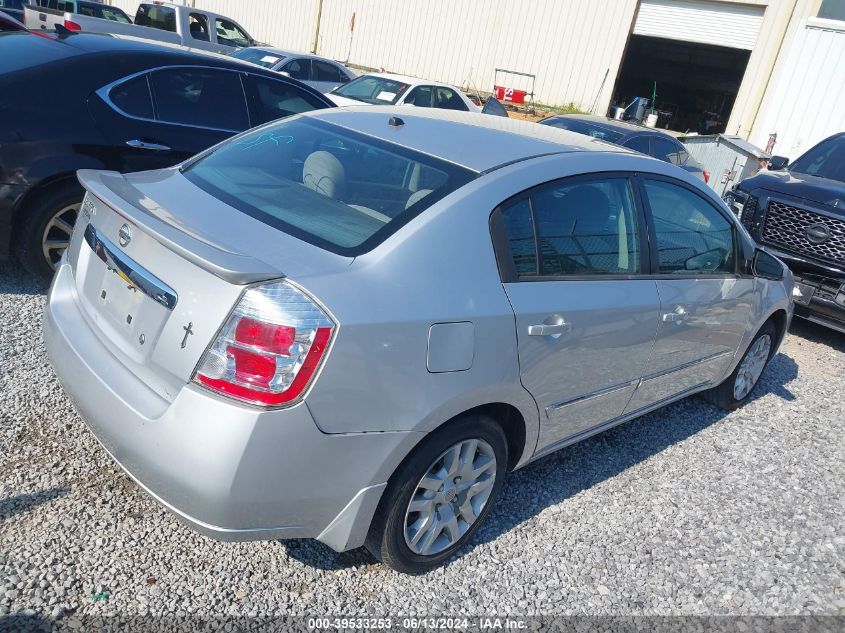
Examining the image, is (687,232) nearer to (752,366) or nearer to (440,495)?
(752,366)

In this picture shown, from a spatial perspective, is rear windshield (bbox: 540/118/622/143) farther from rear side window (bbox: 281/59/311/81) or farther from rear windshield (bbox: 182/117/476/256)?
rear windshield (bbox: 182/117/476/256)

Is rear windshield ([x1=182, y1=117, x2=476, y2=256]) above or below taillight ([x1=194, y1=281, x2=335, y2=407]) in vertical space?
above

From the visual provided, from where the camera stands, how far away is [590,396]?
3256 mm

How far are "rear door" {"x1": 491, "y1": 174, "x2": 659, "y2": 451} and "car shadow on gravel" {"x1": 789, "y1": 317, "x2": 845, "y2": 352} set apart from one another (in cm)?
446

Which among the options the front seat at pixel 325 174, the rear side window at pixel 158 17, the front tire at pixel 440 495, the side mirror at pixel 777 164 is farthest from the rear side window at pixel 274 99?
the rear side window at pixel 158 17

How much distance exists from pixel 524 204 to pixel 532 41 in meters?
19.7

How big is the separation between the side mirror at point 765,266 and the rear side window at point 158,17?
14.7 meters

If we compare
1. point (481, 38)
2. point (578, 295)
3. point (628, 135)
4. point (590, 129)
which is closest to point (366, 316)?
point (578, 295)

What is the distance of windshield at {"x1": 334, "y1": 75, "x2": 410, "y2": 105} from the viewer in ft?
42.5

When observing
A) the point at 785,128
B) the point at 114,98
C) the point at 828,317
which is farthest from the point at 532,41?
the point at 114,98

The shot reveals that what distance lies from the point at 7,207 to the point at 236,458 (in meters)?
3.10

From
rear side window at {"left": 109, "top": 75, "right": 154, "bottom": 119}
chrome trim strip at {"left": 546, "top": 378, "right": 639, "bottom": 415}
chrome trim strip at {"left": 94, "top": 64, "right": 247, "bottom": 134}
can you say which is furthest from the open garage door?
chrome trim strip at {"left": 546, "top": 378, "right": 639, "bottom": 415}

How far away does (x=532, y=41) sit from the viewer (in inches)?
819

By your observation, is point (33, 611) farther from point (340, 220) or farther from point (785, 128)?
point (785, 128)
